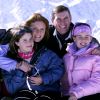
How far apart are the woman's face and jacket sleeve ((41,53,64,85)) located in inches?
19.5

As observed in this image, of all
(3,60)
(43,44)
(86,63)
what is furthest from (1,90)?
(86,63)

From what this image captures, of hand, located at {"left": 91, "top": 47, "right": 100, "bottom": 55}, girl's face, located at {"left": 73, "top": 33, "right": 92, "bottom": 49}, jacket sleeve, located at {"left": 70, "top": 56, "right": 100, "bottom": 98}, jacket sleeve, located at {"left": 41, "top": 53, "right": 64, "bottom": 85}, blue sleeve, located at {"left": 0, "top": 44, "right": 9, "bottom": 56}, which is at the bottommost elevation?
jacket sleeve, located at {"left": 70, "top": 56, "right": 100, "bottom": 98}

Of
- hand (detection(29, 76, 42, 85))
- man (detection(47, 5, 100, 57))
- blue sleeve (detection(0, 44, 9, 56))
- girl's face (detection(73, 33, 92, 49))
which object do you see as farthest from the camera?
man (detection(47, 5, 100, 57))

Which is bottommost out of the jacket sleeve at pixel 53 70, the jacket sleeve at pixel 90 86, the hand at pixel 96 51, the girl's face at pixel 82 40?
the jacket sleeve at pixel 90 86

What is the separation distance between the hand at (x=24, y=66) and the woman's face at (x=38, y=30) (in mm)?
593

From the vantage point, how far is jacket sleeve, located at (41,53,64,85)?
22.7 feet

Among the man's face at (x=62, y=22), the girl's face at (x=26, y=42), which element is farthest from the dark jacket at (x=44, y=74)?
the man's face at (x=62, y=22)

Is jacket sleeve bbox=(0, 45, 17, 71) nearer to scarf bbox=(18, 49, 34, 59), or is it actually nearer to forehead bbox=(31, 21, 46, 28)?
scarf bbox=(18, 49, 34, 59)

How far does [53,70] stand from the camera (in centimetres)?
698

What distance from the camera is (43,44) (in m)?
7.54

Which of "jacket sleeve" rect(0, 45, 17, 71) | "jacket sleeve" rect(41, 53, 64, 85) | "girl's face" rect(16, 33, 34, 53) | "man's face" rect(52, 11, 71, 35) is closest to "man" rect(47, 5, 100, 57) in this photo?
"man's face" rect(52, 11, 71, 35)

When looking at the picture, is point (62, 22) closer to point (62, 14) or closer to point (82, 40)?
point (62, 14)

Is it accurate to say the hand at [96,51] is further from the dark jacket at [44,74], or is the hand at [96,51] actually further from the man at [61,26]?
the man at [61,26]

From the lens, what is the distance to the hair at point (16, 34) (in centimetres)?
698
